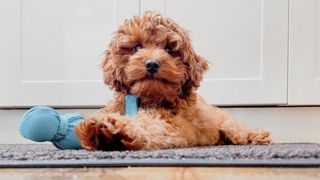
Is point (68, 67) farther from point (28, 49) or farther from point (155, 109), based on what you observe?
point (155, 109)

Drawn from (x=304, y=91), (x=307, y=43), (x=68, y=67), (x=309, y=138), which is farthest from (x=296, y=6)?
(x=68, y=67)

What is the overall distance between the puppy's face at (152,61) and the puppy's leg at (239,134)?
0.19 m

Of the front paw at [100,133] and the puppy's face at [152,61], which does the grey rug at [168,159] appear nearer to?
the front paw at [100,133]

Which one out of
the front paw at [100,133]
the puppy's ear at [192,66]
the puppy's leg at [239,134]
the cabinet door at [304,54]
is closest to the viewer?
the front paw at [100,133]

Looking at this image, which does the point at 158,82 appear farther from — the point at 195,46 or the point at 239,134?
the point at 195,46

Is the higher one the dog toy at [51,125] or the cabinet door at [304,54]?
the cabinet door at [304,54]

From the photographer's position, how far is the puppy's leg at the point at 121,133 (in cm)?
105

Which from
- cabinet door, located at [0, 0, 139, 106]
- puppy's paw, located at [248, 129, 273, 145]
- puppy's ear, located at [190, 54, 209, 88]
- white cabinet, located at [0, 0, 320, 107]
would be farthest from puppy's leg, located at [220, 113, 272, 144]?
cabinet door, located at [0, 0, 139, 106]

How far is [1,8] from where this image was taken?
6.82 feet

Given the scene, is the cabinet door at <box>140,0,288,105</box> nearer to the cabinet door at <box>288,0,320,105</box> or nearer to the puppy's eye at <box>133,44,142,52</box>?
the cabinet door at <box>288,0,320,105</box>

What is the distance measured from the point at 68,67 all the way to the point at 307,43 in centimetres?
84

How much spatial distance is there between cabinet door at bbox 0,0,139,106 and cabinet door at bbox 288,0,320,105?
0.63 metres

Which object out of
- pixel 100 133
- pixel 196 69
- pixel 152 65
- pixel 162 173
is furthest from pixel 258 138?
pixel 162 173

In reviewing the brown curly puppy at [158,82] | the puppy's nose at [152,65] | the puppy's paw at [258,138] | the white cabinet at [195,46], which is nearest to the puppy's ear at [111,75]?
the brown curly puppy at [158,82]
